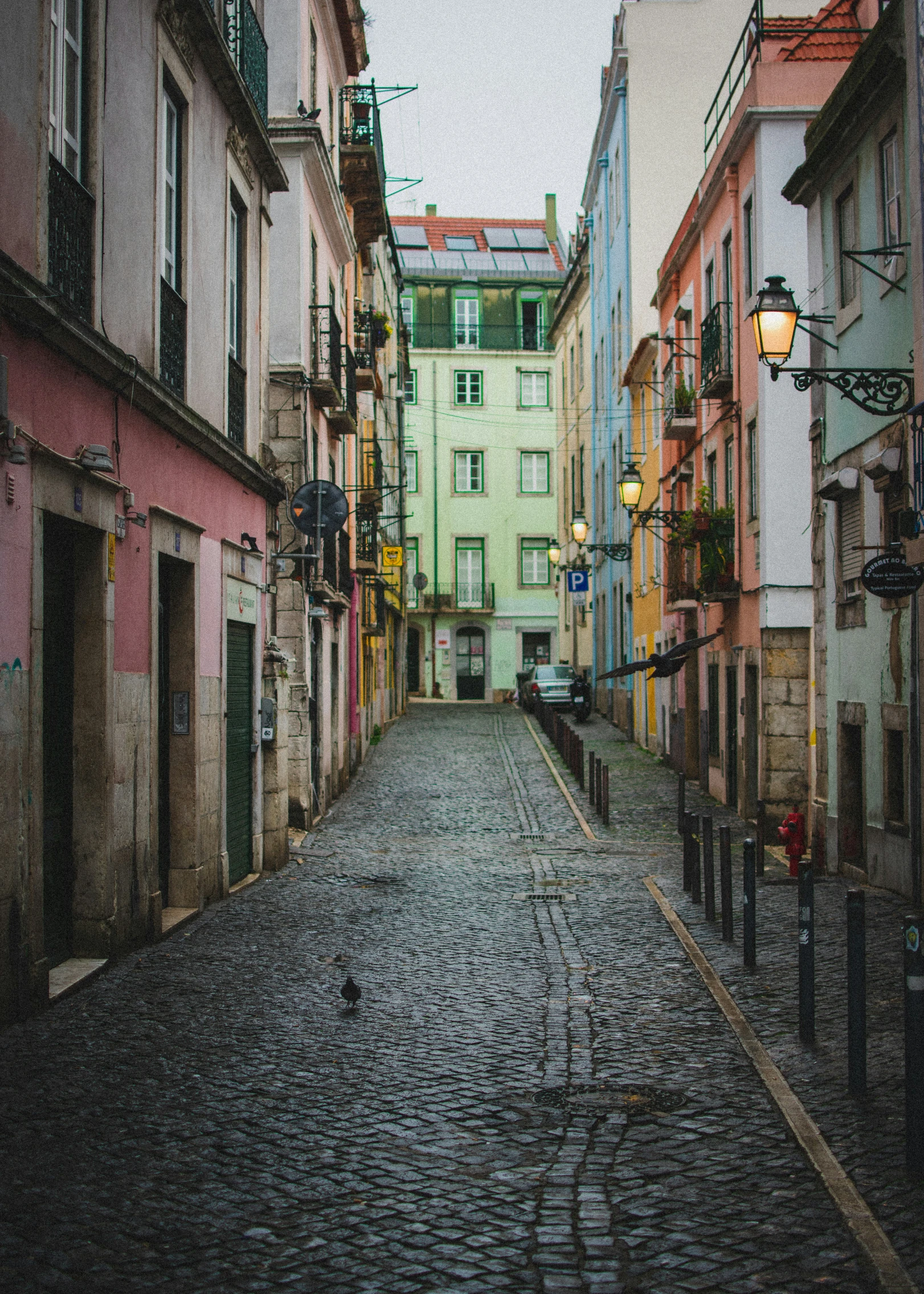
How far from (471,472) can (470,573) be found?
4.09 m

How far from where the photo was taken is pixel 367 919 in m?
11.5

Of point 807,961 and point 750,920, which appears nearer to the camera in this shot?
point 807,961

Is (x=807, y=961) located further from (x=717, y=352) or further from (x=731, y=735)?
(x=717, y=352)

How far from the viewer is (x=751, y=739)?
18.7 metres

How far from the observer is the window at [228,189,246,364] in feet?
46.1

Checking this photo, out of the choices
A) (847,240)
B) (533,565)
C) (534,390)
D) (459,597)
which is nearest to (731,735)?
(847,240)

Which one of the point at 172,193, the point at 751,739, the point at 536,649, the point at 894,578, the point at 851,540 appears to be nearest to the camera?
the point at 894,578

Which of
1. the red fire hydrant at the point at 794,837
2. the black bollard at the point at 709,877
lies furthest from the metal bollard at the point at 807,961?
the red fire hydrant at the point at 794,837

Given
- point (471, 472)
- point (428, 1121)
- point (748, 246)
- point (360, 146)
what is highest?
point (360, 146)

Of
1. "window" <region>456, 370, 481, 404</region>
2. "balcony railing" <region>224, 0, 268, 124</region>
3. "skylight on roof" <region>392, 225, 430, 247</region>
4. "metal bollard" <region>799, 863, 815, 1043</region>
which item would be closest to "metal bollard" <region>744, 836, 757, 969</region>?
"metal bollard" <region>799, 863, 815, 1043</region>

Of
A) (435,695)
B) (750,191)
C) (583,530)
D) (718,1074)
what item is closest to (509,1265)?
(718,1074)

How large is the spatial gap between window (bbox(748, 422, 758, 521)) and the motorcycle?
18.8 meters

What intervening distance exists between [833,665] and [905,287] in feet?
13.7

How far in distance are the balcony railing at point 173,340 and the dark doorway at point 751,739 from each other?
9768mm
